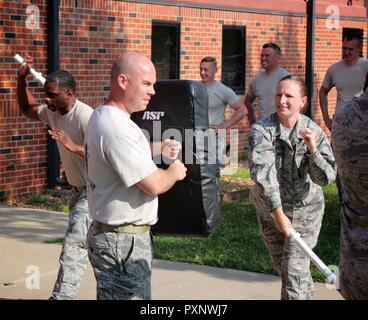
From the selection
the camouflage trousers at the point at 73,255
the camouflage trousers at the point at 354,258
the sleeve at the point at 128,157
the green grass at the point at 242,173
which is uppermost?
the sleeve at the point at 128,157

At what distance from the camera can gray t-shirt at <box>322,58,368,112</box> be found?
10469 mm

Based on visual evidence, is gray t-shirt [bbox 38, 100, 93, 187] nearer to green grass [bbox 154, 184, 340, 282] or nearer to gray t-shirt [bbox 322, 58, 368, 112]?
green grass [bbox 154, 184, 340, 282]

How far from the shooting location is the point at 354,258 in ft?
11.6

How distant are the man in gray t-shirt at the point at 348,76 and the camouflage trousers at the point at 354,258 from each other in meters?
6.94

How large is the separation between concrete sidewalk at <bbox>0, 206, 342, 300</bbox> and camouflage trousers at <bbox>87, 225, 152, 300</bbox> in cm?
211

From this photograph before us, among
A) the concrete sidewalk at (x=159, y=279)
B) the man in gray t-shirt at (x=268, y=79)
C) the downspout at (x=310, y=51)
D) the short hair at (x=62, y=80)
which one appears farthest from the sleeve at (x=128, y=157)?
the downspout at (x=310, y=51)

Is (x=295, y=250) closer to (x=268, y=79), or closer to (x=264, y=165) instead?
(x=264, y=165)

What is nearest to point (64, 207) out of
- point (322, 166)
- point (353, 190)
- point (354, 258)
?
point (322, 166)

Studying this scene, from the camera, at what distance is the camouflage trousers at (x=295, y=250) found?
17.8 feet

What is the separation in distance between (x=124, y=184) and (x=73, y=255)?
1.80 meters

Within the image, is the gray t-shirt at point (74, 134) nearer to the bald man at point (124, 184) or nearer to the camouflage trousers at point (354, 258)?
the bald man at point (124, 184)

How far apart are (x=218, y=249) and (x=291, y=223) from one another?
115 inches

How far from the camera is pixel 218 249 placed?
8453 mm
